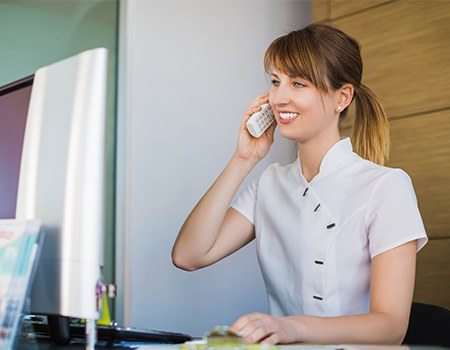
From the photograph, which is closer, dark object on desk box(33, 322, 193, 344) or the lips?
dark object on desk box(33, 322, 193, 344)

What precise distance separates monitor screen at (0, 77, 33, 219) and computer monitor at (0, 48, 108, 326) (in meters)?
0.03

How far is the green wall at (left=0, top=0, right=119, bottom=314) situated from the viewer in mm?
3189

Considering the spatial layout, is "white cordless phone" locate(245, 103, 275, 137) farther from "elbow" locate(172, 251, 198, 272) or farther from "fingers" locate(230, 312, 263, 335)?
"fingers" locate(230, 312, 263, 335)

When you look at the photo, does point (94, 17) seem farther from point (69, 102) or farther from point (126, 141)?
point (69, 102)

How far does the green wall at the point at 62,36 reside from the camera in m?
3.19

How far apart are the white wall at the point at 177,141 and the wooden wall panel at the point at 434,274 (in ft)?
2.78

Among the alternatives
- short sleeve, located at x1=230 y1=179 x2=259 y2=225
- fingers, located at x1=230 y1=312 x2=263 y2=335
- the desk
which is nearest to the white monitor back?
the desk

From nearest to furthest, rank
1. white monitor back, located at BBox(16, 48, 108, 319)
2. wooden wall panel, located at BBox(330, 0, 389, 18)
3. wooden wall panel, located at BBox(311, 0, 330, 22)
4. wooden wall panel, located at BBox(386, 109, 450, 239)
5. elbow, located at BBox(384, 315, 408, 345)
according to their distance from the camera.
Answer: white monitor back, located at BBox(16, 48, 108, 319) < elbow, located at BBox(384, 315, 408, 345) < wooden wall panel, located at BBox(386, 109, 450, 239) < wooden wall panel, located at BBox(330, 0, 389, 18) < wooden wall panel, located at BBox(311, 0, 330, 22)

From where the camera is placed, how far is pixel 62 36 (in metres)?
3.31

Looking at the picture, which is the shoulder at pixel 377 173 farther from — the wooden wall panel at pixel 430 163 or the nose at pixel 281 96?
the wooden wall panel at pixel 430 163

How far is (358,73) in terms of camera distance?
2104 mm

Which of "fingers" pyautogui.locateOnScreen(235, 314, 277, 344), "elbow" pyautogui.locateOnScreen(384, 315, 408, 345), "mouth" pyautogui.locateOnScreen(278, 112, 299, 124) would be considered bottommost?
"elbow" pyautogui.locateOnScreen(384, 315, 408, 345)

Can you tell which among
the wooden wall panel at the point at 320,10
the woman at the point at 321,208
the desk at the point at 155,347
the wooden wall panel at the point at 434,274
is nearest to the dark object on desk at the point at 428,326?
the woman at the point at 321,208

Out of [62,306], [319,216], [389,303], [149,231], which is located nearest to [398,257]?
[389,303]
